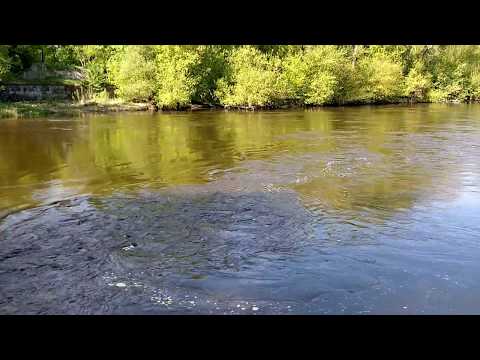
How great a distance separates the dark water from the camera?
25.8 ft

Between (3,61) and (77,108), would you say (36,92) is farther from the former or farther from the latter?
(77,108)

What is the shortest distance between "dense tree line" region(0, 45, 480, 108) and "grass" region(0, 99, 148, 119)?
1439mm

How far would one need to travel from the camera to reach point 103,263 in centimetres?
918

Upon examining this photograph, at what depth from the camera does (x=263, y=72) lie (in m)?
50.2

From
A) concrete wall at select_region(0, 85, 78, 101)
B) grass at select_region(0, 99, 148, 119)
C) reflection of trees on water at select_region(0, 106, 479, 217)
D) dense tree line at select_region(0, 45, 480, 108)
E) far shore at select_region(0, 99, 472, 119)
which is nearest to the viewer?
reflection of trees on water at select_region(0, 106, 479, 217)

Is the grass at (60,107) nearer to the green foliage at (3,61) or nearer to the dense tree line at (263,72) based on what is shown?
the dense tree line at (263,72)

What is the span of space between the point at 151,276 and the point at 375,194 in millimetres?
8315

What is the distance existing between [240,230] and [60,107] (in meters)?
37.3

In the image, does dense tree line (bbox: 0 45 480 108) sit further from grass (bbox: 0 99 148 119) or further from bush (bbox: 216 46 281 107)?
grass (bbox: 0 99 148 119)

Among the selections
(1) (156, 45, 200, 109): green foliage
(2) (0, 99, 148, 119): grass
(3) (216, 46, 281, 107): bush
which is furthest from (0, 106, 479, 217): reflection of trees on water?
(3) (216, 46, 281, 107): bush

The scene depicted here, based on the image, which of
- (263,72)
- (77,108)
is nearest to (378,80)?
(263,72)

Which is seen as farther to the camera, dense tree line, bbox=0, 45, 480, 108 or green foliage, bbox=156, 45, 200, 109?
dense tree line, bbox=0, 45, 480, 108
